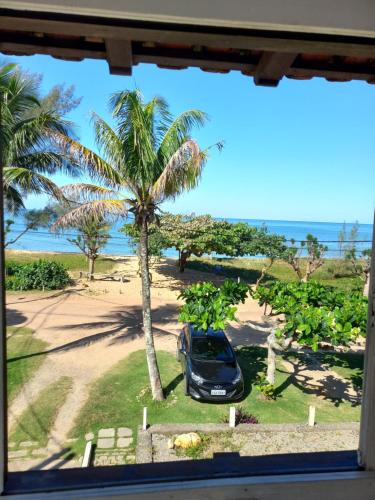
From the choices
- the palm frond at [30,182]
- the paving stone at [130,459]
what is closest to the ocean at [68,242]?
the palm frond at [30,182]

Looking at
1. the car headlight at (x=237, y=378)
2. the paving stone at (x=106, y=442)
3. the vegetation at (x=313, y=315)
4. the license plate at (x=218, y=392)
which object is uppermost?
the vegetation at (x=313, y=315)

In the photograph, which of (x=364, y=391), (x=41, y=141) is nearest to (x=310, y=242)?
(x=41, y=141)

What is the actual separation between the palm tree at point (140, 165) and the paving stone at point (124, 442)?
1.57 metres

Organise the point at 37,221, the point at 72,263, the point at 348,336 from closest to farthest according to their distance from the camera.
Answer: the point at 348,336 → the point at 37,221 → the point at 72,263

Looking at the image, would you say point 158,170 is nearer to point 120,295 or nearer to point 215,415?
point 215,415

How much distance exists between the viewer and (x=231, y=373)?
7.93 metres

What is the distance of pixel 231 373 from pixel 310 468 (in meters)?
7.04

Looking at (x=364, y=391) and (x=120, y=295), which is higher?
(x=364, y=391)

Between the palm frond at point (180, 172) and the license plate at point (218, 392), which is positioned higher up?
the palm frond at point (180, 172)

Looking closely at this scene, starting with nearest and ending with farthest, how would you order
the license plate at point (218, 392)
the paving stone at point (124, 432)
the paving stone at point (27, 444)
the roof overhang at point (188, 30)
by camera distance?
the roof overhang at point (188, 30) → the paving stone at point (27, 444) → the paving stone at point (124, 432) → the license plate at point (218, 392)

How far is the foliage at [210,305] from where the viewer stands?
23.7 feet

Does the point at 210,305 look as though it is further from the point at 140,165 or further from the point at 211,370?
the point at 140,165

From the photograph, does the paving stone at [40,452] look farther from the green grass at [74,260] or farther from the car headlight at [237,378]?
the green grass at [74,260]

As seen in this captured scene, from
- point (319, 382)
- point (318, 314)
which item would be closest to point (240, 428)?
point (318, 314)
